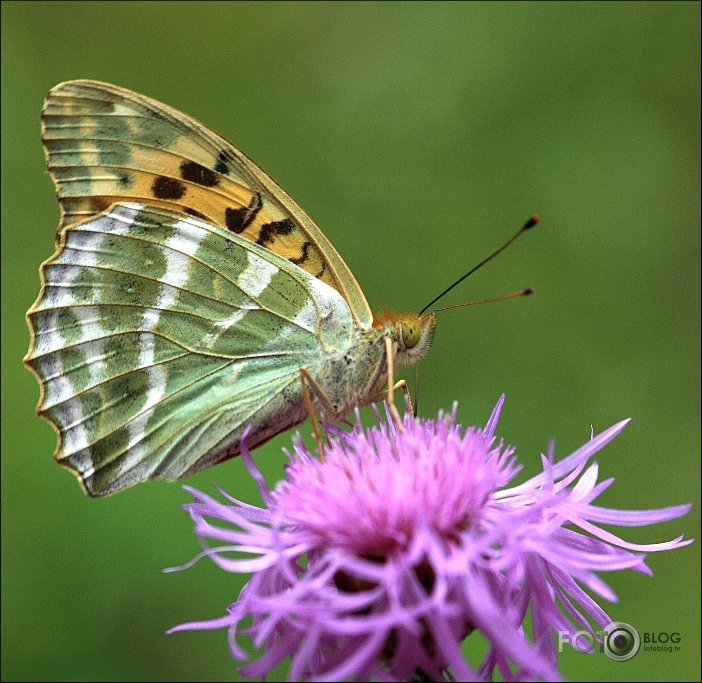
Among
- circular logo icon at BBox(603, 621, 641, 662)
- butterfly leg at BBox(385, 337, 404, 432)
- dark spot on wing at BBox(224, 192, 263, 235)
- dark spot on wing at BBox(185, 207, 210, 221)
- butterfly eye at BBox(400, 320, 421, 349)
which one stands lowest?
circular logo icon at BBox(603, 621, 641, 662)

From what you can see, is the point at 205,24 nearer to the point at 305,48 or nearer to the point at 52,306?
the point at 305,48

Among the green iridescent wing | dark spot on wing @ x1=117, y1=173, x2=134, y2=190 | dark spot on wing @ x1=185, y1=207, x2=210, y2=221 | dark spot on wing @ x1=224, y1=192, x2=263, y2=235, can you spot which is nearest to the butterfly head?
the green iridescent wing

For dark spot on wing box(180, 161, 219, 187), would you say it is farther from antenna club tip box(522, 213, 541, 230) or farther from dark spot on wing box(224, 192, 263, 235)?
antenna club tip box(522, 213, 541, 230)

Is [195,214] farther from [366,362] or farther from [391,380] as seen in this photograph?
[391,380]

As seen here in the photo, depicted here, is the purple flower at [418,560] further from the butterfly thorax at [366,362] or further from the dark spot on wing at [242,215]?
the dark spot on wing at [242,215]

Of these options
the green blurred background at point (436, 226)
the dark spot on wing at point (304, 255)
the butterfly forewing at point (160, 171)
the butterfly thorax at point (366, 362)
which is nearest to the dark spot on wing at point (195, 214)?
the butterfly forewing at point (160, 171)
